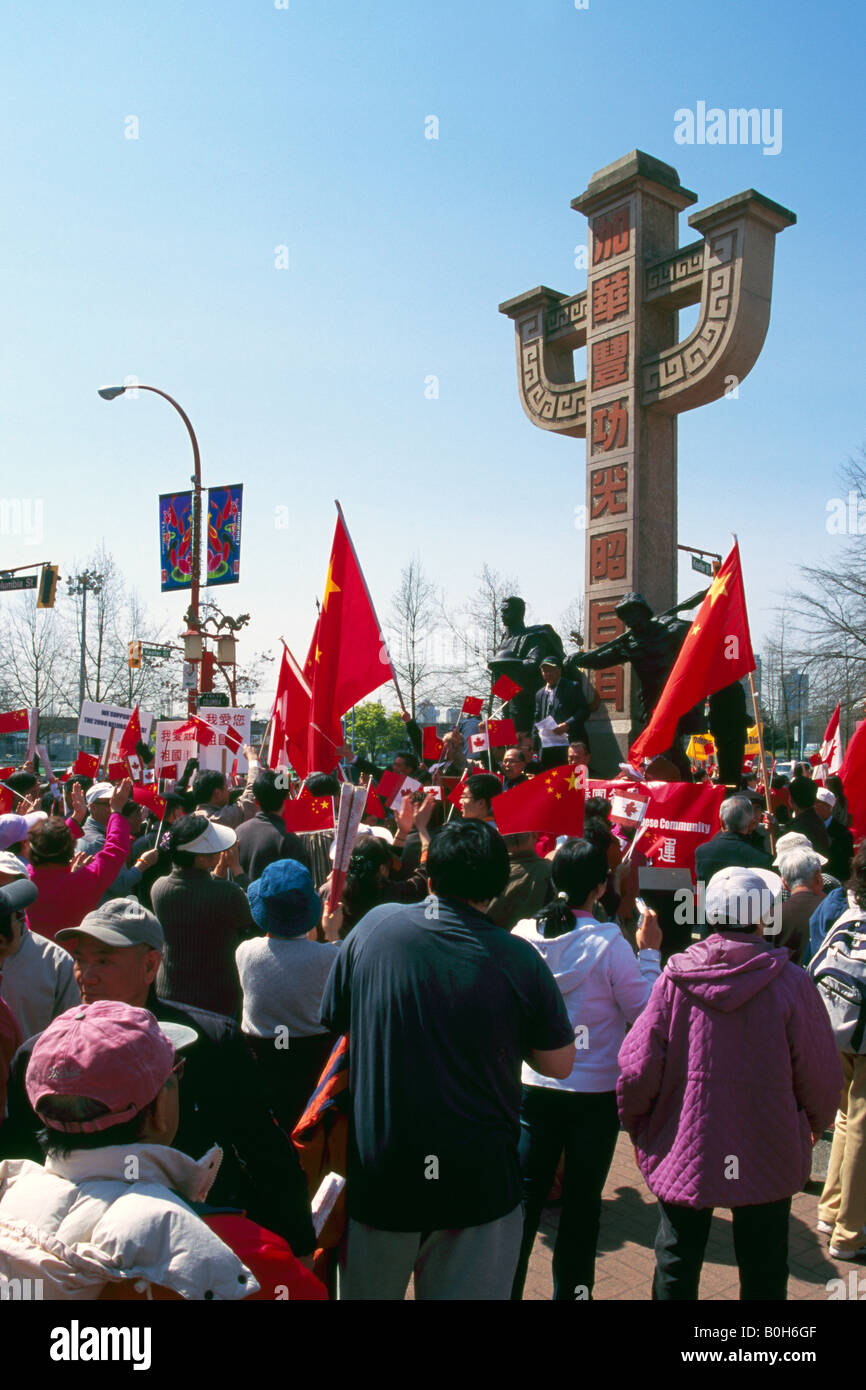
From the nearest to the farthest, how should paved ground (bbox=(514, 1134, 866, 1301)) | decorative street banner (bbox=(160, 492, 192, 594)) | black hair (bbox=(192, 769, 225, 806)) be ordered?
paved ground (bbox=(514, 1134, 866, 1301)) → black hair (bbox=(192, 769, 225, 806)) → decorative street banner (bbox=(160, 492, 192, 594))

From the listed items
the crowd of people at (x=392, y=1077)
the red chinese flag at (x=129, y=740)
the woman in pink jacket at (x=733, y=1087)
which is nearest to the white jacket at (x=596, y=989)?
the crowd of people at (x=392, y=1077)

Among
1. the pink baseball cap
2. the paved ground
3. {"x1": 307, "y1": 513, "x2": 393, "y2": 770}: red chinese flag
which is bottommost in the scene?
the paved ground

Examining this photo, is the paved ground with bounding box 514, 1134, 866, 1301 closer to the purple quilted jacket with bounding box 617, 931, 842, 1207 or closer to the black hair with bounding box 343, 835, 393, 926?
the purple quilted jacket with bounding box 617, 931, 842, 1207

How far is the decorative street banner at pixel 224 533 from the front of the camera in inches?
739

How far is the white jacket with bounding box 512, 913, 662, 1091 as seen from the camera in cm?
343

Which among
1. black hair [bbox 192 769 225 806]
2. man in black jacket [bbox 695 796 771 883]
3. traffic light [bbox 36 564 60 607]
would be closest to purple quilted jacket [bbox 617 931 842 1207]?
man in black jacket [bbox 695 796 771 883]

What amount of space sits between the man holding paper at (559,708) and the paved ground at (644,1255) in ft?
22.7

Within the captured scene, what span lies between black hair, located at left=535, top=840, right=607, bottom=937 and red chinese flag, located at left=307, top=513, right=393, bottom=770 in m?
2.94

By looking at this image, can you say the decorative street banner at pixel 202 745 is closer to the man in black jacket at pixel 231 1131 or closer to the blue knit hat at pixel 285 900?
the blue knit hat at pixel 285 900

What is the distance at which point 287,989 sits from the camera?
3.62 m

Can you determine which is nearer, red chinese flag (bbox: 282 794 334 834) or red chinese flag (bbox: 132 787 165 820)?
red chinese flag (bbox: 282 794 334 834)

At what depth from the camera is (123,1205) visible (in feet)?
5.57

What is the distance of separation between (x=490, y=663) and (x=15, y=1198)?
11.7 m
